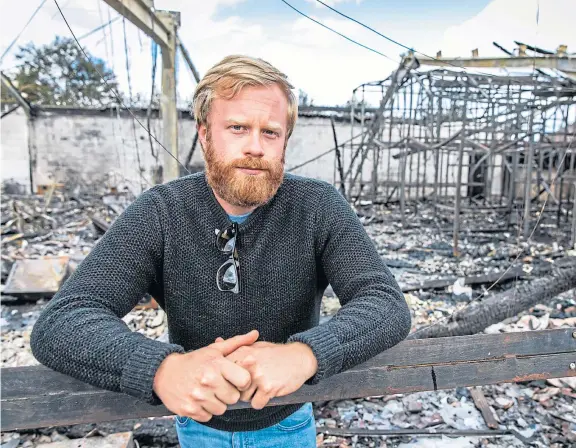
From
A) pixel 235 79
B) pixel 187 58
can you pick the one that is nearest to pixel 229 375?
pixel 235 79

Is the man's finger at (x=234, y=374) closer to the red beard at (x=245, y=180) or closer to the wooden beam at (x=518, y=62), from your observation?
the red beard at (x=245, y=180)

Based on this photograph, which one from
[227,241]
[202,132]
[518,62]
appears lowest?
[227,241]

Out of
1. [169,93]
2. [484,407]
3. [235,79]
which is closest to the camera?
[235,79]

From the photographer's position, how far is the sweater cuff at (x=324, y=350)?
3.79 feet

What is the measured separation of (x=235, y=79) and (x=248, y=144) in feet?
0.72

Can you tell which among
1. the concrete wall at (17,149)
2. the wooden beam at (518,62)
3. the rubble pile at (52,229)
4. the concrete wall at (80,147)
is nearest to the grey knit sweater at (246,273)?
the rubble pile at (52,229)

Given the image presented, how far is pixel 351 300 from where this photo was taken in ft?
4.66

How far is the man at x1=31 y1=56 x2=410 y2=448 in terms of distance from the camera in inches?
51.6

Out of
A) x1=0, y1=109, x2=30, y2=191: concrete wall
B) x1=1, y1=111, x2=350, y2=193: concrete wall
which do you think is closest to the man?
x1=1, y1=111, x2=350, y2=193: concrete wall

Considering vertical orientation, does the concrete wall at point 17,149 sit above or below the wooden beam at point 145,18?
below

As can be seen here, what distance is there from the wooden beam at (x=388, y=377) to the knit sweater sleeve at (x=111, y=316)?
74mm

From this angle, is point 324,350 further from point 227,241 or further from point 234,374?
point 227,241

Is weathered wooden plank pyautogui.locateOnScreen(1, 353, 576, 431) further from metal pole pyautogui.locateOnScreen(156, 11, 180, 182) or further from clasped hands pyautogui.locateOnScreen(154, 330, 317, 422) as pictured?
metal pole pyautogui.locateOnScreen(156, 11, 180, 182)

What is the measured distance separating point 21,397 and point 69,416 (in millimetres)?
135
